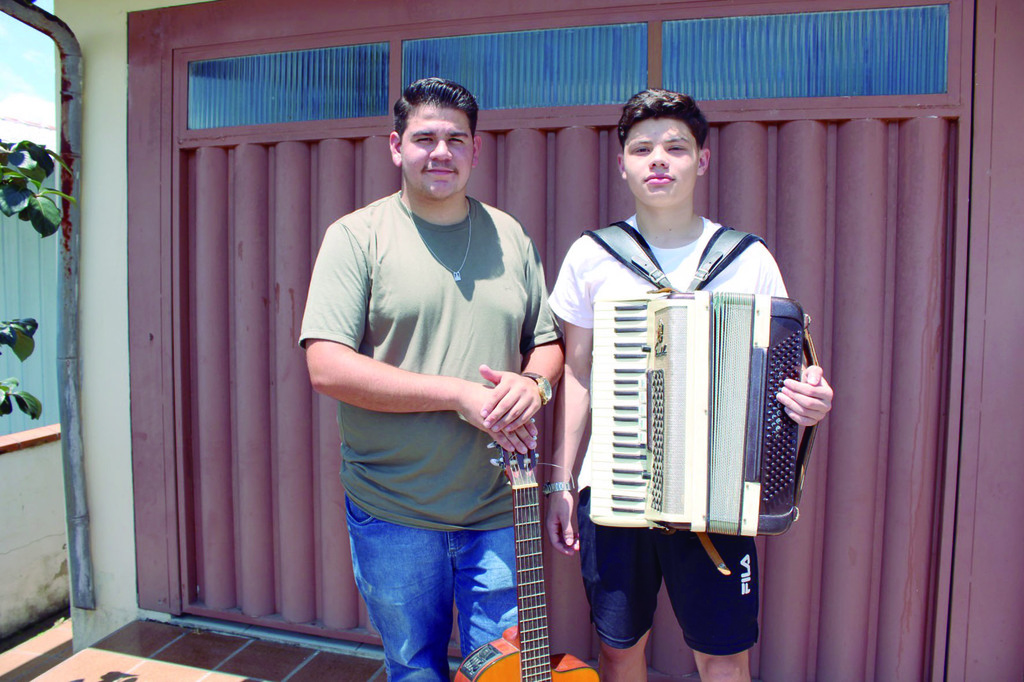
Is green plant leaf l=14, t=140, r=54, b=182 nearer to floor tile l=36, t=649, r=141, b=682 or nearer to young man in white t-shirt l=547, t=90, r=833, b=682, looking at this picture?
young man in white t-shirt l=547, t=90, r=833, b=682

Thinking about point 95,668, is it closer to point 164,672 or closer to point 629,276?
point 164,672

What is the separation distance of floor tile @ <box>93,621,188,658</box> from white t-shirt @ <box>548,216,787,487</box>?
2.41 m

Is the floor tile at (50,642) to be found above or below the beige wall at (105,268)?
below

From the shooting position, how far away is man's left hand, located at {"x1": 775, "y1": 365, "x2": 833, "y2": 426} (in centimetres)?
155

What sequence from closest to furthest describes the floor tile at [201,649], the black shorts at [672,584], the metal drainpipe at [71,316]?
the black shorts at [672,584] < the floor tile at [201,649] < the metal drainpipe at [71,316]

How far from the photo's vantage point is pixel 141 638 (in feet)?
10.2

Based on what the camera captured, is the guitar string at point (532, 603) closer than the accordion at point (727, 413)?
No

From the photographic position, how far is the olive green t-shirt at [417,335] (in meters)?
1.82

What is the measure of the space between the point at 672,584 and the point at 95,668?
2642mm

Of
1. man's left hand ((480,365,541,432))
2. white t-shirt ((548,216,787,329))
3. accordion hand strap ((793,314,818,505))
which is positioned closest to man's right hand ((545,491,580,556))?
man's left hand ((480,365,541,432))

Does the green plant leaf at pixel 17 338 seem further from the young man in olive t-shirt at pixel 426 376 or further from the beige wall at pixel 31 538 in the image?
the beige wall at pixel 31 538

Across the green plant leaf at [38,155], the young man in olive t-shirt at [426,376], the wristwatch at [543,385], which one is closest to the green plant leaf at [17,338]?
the green plant leaf at [38,155]

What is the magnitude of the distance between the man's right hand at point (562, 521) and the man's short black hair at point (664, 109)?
1.11 m

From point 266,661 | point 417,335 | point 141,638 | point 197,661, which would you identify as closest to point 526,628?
point 417,335
